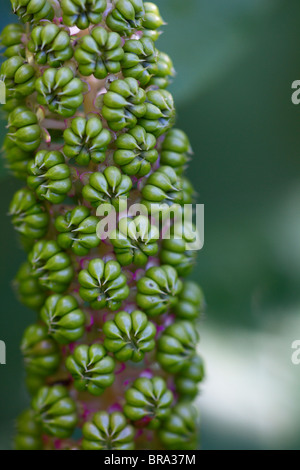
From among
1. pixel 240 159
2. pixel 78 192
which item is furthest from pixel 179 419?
pixel 240 159

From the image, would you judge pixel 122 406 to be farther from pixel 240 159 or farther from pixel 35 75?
pixel 240 159

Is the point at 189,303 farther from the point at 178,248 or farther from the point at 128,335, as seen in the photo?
the point at 128,335

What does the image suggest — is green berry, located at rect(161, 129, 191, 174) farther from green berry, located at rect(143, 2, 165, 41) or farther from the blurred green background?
the blurred green background

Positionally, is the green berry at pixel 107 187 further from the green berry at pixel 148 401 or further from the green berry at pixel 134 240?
the green berry at pixel 148 401

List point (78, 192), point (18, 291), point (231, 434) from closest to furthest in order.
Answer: point (78, 192)
point (18, 291)
point (231, 434)

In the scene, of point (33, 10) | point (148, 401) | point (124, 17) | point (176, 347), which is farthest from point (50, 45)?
point (148, 401)

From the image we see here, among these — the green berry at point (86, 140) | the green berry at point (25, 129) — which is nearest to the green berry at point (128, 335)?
the green berry at point (86, 140)
